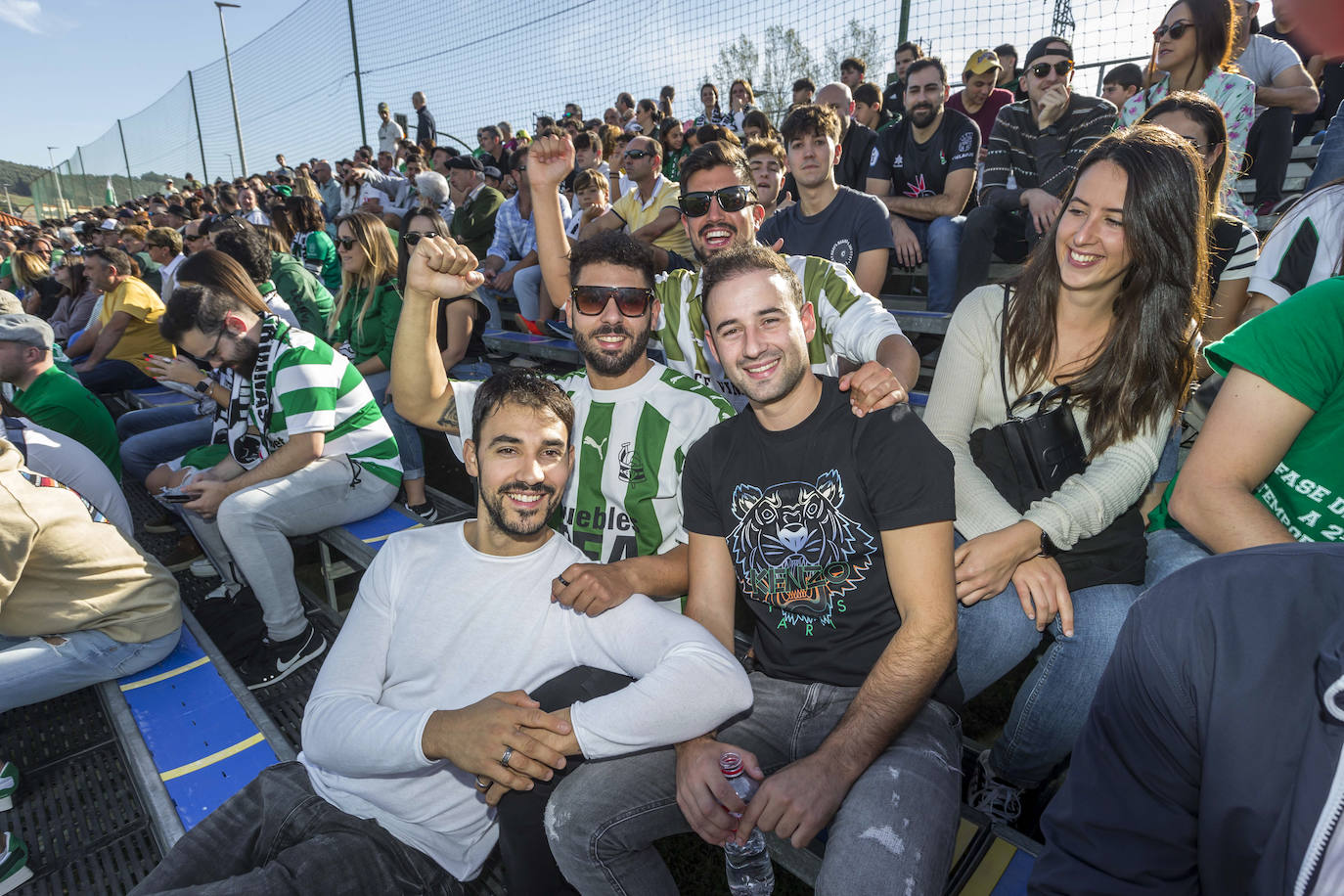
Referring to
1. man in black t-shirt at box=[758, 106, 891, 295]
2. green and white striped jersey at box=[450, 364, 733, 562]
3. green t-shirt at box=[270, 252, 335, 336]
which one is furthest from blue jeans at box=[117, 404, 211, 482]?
man in black t-shirt at box=[758, 106, 891, 295]

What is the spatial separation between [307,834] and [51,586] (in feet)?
6.25

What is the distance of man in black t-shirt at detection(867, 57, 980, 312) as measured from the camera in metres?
4.73

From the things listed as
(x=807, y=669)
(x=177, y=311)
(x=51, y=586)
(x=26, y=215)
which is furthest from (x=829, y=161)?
(x=26, y=215)

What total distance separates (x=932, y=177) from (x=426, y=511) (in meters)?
4.27

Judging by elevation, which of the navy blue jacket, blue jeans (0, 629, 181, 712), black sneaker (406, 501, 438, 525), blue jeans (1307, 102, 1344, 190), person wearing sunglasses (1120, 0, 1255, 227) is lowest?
blue jeans (0, 629, 181, 712)

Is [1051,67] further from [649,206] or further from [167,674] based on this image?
[167,674]

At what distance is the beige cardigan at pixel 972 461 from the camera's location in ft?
6.43

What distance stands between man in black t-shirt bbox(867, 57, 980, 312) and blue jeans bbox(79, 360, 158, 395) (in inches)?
288

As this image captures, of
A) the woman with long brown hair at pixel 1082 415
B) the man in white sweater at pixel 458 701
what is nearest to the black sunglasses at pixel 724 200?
the woman with long brown hair at pixel 1082 415

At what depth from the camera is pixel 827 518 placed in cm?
186

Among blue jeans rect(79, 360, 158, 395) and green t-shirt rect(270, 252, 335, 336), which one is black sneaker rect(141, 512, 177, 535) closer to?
green t-shirt rect(270, 252, 335, 336)

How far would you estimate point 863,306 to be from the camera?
9.02 ft

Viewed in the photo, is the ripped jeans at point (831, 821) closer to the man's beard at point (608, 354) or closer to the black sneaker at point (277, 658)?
the man's beard at point (608, 354)

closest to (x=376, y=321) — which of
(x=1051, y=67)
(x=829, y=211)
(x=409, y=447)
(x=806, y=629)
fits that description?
(x=409, y=447)
